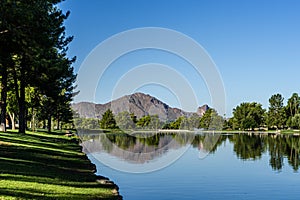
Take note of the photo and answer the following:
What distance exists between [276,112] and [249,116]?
12.3 m

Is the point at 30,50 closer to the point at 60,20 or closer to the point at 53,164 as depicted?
the point at 53,164

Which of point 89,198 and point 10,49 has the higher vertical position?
point 10,49

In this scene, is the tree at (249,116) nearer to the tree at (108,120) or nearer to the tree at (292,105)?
the tree at (292,105)

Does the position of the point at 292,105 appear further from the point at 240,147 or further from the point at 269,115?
the point at 240,147

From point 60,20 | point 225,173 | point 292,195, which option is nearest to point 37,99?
point 60,20

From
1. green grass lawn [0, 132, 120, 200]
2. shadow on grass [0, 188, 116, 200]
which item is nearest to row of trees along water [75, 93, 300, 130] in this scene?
green grass lawn [0, 132, 120, 200]

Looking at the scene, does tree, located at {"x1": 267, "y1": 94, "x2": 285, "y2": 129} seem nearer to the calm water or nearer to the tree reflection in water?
the tree reflection in water

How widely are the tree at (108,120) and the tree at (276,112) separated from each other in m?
67.8

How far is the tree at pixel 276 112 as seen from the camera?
6644 inches

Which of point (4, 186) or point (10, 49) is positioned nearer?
point (4, 186)

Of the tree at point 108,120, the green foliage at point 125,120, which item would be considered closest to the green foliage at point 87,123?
the green foliage at point 125,120

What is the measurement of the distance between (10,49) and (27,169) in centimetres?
792

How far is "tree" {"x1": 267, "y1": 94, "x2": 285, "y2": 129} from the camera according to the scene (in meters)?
169

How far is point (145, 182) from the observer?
27156 millimetres
